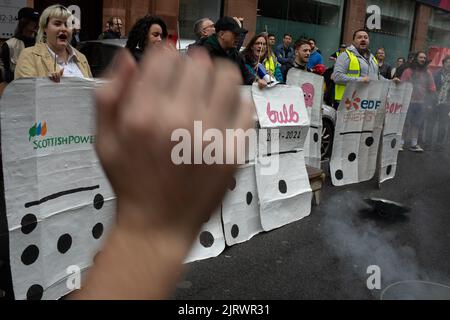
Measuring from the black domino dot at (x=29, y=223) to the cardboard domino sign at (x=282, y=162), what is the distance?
215 cm

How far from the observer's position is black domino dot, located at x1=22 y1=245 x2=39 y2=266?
2896 mm

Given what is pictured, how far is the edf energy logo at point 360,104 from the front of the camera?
620 cm

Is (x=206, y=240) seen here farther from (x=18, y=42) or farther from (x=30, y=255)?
(x=18, y=42)

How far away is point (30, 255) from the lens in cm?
293

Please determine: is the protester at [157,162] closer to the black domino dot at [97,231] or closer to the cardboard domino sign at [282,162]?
the black domino dot at [97,231]

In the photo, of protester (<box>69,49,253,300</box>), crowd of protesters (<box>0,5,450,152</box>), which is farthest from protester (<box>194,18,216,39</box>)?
protester (<box>69,49,253,300</box>)

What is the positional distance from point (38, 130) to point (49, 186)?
0.36m

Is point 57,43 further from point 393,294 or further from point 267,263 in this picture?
point 393,294

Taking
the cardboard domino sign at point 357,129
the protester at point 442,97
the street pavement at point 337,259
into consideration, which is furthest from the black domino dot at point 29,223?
the protester at point 442,97

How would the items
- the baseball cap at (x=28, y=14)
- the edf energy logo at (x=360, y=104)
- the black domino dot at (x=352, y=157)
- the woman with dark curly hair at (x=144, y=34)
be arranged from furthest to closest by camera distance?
the black domino dot at (x=352, y=157) → the edf energy logo at (x=360, y=104) → the baseball cap at (x=28, y=14) → the woman with dark curly hair at (x=144, y=34)

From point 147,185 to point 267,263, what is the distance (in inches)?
138

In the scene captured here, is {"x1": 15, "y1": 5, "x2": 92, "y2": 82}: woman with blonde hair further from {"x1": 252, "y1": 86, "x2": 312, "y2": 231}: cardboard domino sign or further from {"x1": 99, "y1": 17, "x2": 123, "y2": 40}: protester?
{"x1": 99, "y1": 17, "x2": 123, "y2": 40}: protester

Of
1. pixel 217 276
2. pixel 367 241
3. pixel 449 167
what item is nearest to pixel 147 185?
pixel 217 276

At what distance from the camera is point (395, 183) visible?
22.5 feet
